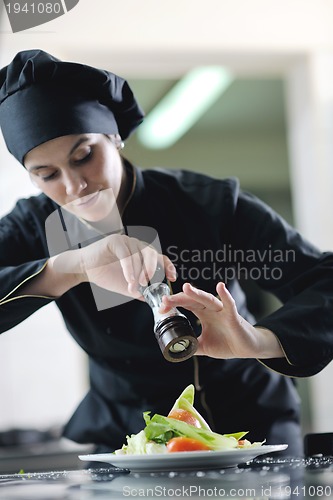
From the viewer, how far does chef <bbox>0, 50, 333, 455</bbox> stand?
990 mm

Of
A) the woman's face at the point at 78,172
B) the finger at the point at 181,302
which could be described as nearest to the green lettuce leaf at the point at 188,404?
the finger at the point at 181,302

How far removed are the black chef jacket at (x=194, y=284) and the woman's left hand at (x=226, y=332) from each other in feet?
0.18

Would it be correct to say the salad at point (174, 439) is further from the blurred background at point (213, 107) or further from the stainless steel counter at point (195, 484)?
the blurred background at point (213, 107)

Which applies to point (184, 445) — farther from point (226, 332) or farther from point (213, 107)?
point (213, 107)

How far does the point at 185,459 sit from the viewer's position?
0.80 meters

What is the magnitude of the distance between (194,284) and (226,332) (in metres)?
0.11

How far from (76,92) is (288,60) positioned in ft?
5.34

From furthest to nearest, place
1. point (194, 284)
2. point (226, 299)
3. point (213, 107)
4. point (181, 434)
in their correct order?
point (213, 107), point (194, 284), point (226, 299), point (181, 434)

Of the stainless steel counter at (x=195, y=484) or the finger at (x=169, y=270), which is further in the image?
the finger at (x=169, y=270)

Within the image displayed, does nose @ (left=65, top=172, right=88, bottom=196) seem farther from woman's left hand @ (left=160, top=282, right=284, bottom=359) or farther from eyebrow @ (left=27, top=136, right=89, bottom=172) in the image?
Answer: woman's left hand @ (left=160, top=282, right=284, bottom=359)

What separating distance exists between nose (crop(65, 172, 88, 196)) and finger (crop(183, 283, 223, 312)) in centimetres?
20

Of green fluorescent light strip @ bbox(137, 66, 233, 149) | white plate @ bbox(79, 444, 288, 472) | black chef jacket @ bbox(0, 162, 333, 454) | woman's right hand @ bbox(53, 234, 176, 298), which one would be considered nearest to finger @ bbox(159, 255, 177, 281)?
woman's right hand @ bbox(53, 234, 176, 298)

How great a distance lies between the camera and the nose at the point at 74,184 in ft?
3.29

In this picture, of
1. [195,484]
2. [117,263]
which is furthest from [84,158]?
[195,484]
